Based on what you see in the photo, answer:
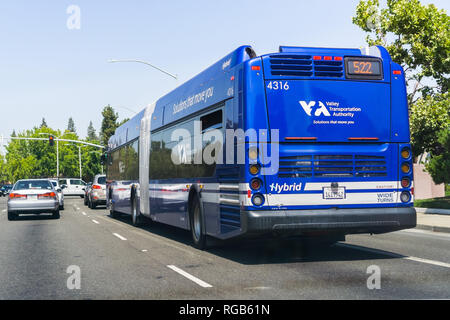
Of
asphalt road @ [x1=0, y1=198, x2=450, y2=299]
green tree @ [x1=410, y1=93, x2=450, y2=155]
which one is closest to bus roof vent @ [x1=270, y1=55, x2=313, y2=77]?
asphalt road @ [x1=0, y1=198, x2=450, y2=299]

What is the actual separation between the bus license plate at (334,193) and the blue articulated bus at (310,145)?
15 mm

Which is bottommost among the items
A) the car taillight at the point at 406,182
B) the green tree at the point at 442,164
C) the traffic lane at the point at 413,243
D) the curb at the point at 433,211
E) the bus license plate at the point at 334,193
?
the traffic lane at the point at 413,243

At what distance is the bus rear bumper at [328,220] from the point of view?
841 centimetres

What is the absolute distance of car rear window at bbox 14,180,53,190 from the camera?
2193 centimetres

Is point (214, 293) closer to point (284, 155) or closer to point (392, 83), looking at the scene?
point (284, 155)

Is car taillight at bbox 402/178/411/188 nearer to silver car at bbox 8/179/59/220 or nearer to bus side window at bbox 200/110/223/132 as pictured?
bus side window at bbox 200/110/223/132

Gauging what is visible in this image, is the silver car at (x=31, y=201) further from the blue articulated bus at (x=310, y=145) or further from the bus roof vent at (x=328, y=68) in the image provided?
the bus roof vent at (x=328, y=68)

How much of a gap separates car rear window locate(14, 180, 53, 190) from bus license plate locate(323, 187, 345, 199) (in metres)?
15.6

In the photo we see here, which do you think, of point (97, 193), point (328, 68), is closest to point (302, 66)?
point (328, 68)

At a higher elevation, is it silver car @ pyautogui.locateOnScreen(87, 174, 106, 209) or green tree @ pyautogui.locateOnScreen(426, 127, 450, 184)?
green tree @ pyautogui.locateOnScreen(426, 127, 450, 184)

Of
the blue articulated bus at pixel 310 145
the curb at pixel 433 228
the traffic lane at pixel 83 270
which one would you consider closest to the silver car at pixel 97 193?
the traffic lane at pixel 83 270

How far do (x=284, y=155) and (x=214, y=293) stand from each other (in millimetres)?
2711

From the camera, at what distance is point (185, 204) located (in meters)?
11.8
